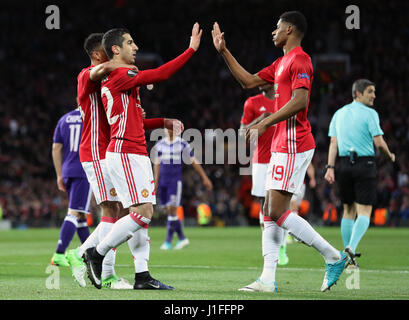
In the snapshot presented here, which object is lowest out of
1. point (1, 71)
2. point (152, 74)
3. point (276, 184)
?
point (276, 184)

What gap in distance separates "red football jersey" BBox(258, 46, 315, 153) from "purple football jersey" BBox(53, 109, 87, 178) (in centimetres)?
332

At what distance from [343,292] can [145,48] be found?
32.6 m

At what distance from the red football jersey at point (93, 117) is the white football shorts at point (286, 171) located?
1723mm

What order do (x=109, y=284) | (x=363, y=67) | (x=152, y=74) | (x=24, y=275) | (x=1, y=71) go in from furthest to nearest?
(x=1, y=71), (x=363, y=67), (x=24, y=275), (x=109, y=284), (x=152, y=74)

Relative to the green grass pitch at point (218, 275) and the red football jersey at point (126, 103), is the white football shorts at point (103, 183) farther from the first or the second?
the green grass pitch at point (218, 275)

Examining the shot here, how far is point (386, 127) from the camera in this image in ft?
92.0

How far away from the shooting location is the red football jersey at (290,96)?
6.58 m

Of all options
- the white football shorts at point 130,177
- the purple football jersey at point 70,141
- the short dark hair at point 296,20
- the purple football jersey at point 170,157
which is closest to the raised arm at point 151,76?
the white football shorts at point 130,177

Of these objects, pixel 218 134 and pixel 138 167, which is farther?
pixel 218 134

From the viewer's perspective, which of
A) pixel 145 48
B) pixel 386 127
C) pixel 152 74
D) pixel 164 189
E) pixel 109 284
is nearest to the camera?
pixel 152 74

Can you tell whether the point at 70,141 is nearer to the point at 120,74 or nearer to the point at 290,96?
the point at 120,74

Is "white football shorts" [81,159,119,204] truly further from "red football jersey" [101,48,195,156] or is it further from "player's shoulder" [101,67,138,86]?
"player's shoulder" [101,67,138,86]

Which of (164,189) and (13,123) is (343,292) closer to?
(164,189)

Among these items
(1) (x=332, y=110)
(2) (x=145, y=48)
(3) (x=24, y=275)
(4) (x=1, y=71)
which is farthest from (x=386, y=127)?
(3) (x=24, y=275)
